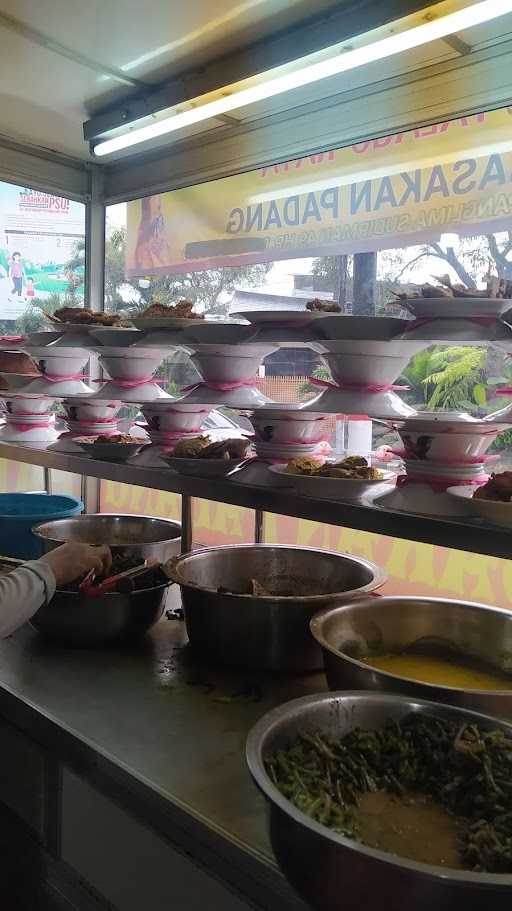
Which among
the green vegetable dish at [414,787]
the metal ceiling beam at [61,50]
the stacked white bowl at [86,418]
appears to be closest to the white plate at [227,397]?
the stacked white bowl at [86,418]

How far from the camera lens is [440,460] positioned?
60.5 inches

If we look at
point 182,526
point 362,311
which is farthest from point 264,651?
point 362,311

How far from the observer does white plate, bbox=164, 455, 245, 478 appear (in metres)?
1.92

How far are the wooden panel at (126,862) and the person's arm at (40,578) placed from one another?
372 millimetres

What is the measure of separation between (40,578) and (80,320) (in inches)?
43.4

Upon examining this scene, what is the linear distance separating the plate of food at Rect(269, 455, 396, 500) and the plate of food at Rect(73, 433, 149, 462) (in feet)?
2.23

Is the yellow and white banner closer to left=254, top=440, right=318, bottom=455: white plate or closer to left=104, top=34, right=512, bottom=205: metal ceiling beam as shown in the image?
left=104, top=34, right=512, bottom=205: metal ceiling beam

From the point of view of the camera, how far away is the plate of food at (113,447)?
7.45 feet

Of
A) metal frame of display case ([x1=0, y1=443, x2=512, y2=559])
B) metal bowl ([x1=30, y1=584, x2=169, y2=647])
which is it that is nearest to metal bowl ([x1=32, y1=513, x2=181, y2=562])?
metal frame of display case ([x1=0, y1=443, x2=512, y2=559])

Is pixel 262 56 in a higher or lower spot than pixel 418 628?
higher

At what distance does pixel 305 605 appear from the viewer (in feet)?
5.37

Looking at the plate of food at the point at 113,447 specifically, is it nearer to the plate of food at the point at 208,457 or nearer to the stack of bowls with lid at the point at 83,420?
the stack of bowls with lid at the point at 83,420

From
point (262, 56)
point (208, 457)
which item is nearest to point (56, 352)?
point (208, 457)

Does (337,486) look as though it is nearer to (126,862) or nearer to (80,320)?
(126,862)
